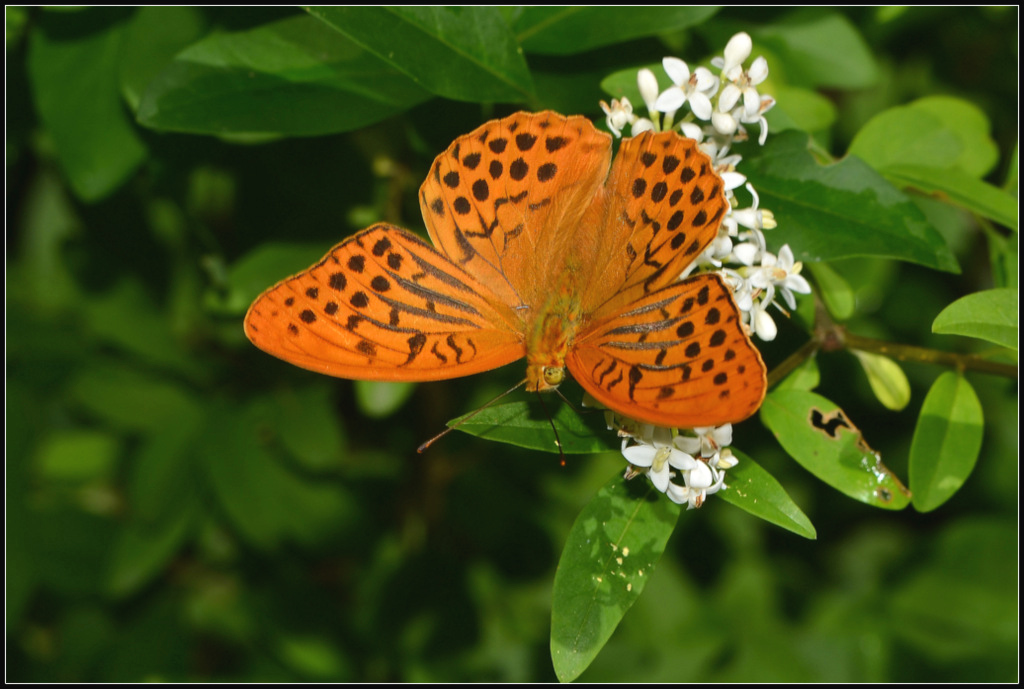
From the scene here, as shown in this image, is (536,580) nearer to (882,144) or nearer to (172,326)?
(172,326)

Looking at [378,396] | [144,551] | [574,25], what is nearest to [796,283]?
[574,25]

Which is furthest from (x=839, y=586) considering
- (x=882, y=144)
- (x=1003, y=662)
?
(x=882, y=144)

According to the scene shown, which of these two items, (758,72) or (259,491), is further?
(259,491)

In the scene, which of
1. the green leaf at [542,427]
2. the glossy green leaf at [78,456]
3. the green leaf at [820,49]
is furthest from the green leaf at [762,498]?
the glossy green leaf at [78,456]

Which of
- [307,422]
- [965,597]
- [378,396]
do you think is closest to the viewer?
[378,396]

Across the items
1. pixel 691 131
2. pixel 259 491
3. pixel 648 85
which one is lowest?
pixel 259 491

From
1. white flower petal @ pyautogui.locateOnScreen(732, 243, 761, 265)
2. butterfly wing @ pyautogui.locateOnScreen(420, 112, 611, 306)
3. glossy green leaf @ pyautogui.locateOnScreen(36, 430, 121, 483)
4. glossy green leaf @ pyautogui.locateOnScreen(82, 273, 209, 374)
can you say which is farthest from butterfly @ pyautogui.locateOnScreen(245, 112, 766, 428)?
glossy green leaf @ pyautogui.locateOnScreen(36, 430, 121, 483)

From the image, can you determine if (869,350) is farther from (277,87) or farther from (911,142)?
(277,87)
